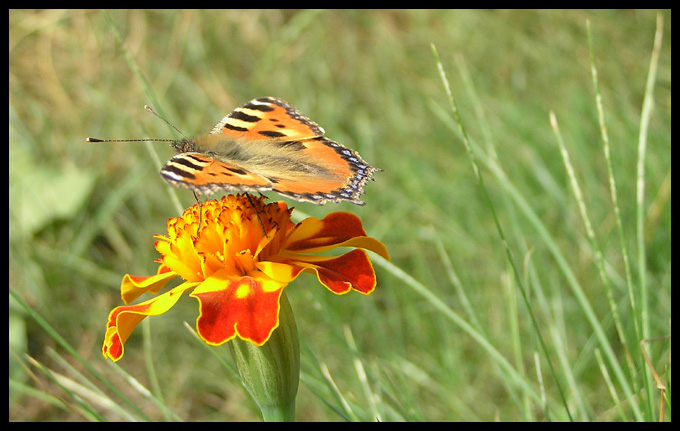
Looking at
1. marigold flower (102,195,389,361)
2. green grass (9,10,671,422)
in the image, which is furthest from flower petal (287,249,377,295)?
green grass (9,10,671,422)

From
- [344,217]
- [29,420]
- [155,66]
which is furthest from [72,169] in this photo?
[344,217]

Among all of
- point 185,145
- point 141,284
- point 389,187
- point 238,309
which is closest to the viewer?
point 238,309

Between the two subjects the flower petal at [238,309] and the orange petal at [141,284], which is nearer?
the flower petal at [238,309]

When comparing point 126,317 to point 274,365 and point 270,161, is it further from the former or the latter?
point 270,161

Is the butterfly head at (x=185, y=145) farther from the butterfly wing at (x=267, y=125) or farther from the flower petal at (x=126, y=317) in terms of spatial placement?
the flower petal at (x=126, y=317)

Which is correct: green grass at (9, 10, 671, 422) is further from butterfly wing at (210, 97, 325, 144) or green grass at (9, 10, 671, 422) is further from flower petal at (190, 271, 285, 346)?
flower petal at (190, 271, 285, 346)

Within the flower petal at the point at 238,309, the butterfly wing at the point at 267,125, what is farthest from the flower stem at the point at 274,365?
the butterfly wing at the point at 267,125

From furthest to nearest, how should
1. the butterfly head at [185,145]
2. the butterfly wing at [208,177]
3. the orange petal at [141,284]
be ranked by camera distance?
the butterfly head at [185,145]
the orange petal at [141,284]
the butterfly wing at [208,177]

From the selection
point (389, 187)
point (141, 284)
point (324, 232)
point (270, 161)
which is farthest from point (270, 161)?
point (389, 187)
